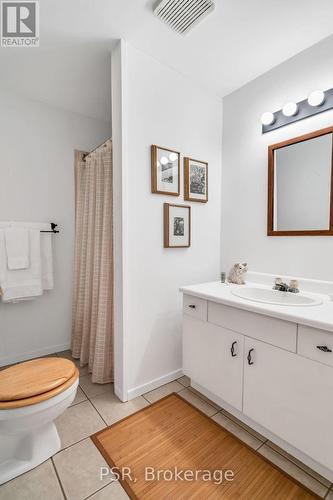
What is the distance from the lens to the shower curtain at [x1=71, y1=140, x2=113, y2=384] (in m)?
1.91

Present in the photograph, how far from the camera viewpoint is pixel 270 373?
1.27 m

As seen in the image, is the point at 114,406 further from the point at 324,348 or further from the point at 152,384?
the point at 324,348

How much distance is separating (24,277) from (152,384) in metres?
1.45

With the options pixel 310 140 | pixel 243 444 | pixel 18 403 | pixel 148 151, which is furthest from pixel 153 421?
pixel 310 140

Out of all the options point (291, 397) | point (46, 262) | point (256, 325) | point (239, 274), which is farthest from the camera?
point (46, 262)

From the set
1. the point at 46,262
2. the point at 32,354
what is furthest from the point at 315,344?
the point at 32,354

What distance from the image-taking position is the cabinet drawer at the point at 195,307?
1.65 meters

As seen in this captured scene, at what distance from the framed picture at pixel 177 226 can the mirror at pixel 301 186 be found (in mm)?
658

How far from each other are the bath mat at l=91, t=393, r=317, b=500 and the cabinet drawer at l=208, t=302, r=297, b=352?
25.3 inches

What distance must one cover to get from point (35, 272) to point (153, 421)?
157 centimetres

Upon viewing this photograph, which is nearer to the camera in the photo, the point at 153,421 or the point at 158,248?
the point at 153,421

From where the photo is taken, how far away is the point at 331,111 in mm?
1535

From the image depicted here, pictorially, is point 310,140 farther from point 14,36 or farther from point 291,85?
point 14,36

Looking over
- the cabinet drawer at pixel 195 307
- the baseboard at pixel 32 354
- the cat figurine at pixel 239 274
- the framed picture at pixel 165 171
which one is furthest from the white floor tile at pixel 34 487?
the framed picture at pixel 165 171
